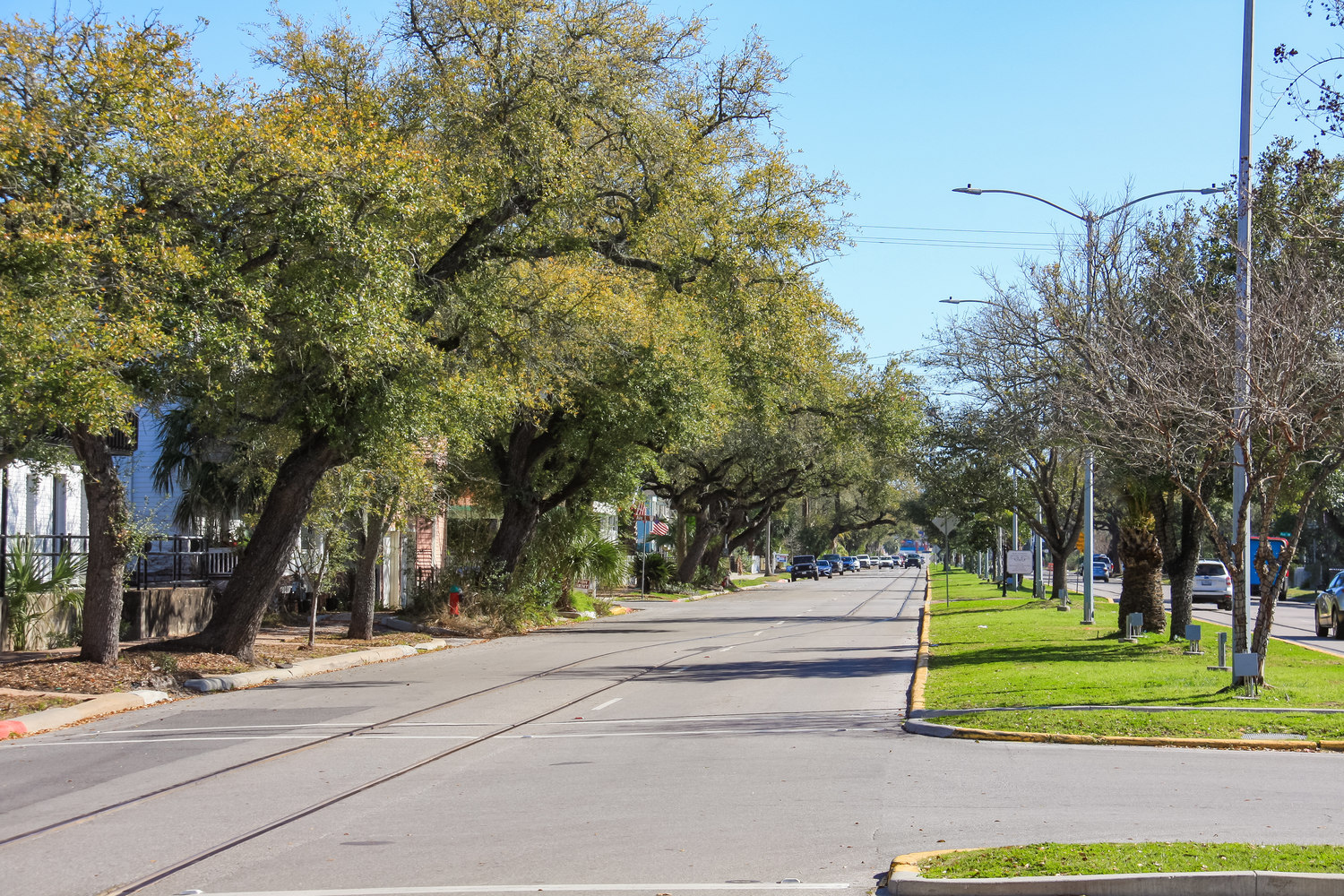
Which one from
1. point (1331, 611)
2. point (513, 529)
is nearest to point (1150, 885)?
point (513, 529)

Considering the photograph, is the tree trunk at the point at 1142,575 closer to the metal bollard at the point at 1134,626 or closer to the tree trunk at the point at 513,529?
the metal bollard at the point at 1134,626

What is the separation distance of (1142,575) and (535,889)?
2053cm

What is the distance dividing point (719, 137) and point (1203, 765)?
15990 mm

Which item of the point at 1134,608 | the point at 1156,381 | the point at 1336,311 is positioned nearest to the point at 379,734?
the point at 1156,381

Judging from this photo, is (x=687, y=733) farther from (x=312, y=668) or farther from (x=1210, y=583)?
(x=1210, y=583)

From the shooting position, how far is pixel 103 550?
1656 cm

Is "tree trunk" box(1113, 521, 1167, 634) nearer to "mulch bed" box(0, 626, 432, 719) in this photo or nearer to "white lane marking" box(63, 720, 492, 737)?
"white lane marking" box(63, 720, 492, 737)

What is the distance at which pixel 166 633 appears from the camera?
23109 millimetres

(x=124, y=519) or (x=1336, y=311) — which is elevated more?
(x=1336, y=311)

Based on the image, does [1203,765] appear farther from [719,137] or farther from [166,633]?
[166,633]

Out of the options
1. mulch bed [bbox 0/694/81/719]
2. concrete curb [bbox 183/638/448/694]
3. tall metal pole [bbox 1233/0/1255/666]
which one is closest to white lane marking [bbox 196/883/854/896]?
mulch bed [bbox 0/694/81/719]

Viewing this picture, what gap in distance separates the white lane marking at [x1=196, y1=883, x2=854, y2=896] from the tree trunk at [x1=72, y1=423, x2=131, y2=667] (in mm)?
11032

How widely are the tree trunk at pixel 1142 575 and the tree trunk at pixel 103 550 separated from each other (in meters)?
17.9

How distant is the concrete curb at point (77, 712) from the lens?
43.5ft
